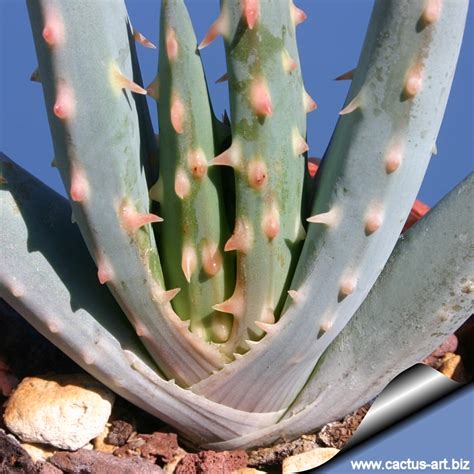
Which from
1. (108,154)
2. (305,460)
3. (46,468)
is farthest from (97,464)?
(108,154)

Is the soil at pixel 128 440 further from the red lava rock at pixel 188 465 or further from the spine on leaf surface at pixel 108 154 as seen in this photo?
the spine on leaf surface at pixel 108 154

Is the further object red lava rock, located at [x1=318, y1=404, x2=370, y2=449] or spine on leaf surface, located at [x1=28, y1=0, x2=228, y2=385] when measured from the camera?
red lava rock, located at [x1=318, y1=404, x2=370, y2=449]

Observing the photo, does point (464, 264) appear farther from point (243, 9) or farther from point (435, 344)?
point (243, 9)

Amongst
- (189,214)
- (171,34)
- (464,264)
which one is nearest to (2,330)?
(189,214)

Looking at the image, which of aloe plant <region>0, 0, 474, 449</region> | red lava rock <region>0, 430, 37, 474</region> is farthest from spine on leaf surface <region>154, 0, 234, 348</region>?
red lava rock <region>0, 430, 37, 474</region>

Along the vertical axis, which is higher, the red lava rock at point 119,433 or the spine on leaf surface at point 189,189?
the spine on leaf surface at point 189,189

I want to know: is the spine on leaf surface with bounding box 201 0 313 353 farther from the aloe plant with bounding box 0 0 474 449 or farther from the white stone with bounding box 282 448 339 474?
the white stone with bounding box 282 448 339 474

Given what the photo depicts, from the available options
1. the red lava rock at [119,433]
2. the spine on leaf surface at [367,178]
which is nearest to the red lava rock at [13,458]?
the red lava rock at [119,433]
